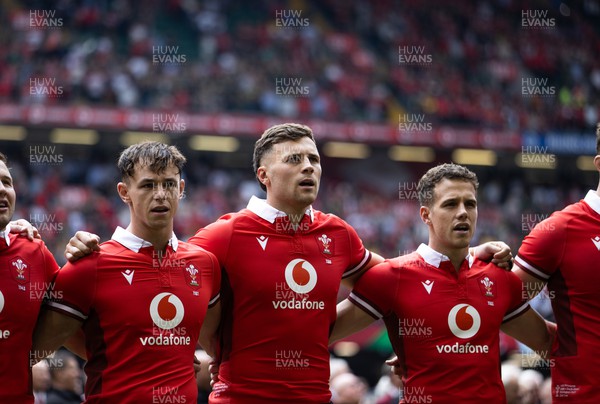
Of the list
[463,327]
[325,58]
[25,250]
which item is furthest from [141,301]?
[325,58]

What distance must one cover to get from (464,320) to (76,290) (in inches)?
84.1

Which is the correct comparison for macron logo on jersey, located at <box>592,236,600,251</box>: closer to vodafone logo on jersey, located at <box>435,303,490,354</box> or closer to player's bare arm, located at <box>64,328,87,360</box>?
vodafone logo on jersey, located at <box>435,303,490,354</box>

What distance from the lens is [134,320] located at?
4.34 m

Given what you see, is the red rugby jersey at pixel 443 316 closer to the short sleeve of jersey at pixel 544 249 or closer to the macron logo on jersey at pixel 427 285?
the macron logo on jersey at pixel 427 285

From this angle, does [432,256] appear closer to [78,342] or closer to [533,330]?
[533,330]

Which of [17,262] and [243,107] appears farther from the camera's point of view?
[243,107]

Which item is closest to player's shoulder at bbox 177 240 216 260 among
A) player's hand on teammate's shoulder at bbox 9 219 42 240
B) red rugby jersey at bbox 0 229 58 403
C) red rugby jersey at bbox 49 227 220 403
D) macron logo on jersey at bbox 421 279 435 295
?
red rugby jersey at bbox 49 227 220 403

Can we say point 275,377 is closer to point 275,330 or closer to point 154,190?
point 275,330

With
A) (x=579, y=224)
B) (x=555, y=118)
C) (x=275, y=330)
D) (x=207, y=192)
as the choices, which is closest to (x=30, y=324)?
(x=275, y=330)

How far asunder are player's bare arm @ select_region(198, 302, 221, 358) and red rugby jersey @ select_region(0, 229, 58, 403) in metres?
0.85

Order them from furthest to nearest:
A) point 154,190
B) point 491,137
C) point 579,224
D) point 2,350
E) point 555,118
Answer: point 555,118, point 491,137, point 579,224, point 154,190, point 2,350

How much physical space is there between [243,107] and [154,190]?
656 inches

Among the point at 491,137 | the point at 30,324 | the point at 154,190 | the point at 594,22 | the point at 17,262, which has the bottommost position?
the point at 30,324

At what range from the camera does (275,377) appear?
4555 mm
